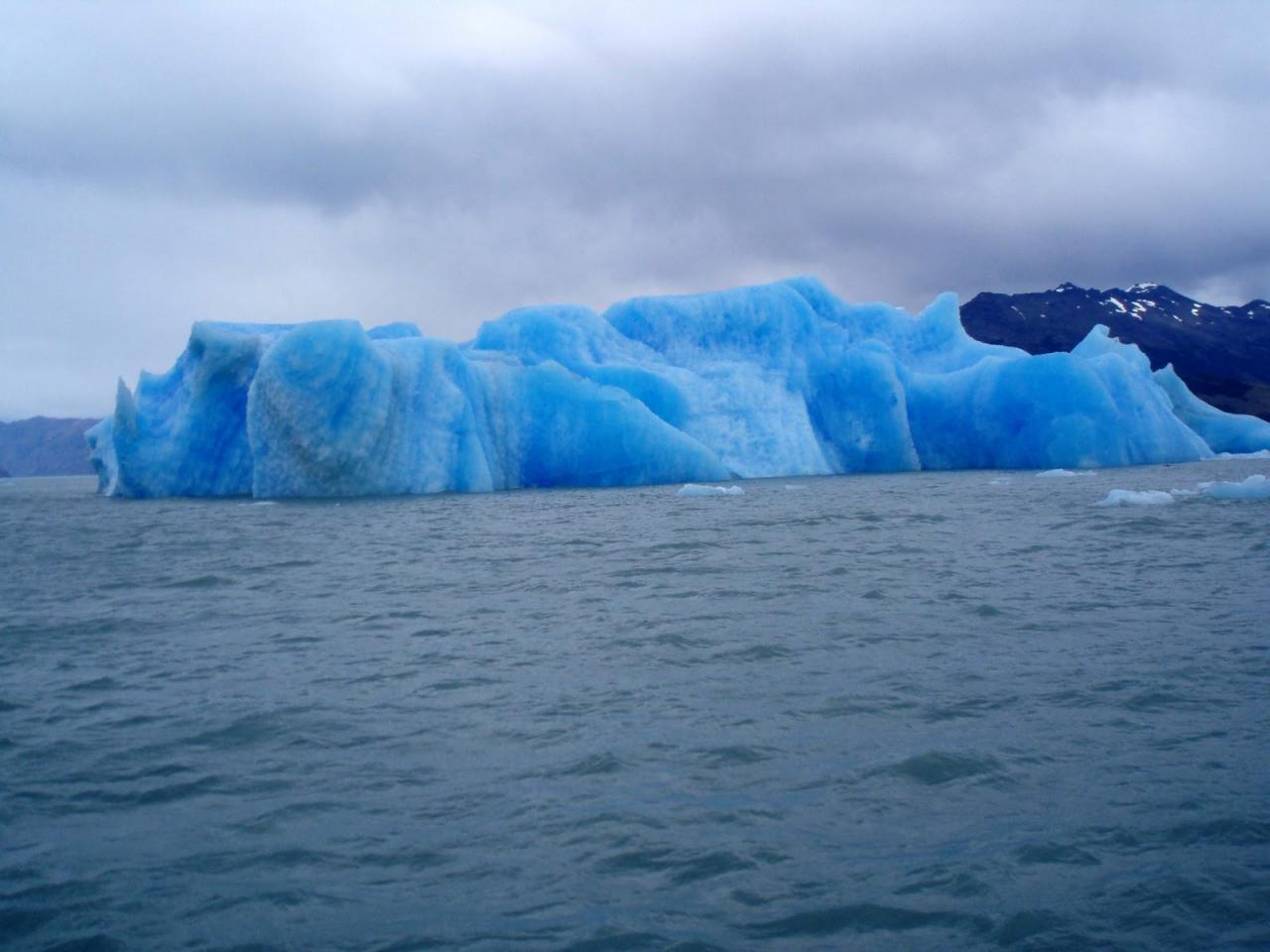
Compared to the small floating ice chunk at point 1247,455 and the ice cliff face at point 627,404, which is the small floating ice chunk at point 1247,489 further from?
the small floating ice chunk at point 1247,455

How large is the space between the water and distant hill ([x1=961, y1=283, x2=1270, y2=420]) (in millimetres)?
99212

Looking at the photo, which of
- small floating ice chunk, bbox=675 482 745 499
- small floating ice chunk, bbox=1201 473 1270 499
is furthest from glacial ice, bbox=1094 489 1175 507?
small floating ice chunk, bbox=675 482 745 499

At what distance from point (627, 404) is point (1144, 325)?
110 m

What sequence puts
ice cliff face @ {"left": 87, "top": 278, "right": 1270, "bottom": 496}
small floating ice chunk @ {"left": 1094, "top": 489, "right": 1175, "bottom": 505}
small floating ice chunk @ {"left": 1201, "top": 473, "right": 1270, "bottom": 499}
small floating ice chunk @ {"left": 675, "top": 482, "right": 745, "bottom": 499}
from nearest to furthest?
small floating ice chunk @ {"left": 1094, "top": 489, "right": 1175, "bottom": 505} → small floating ice chunk @ {"left": 1201, "top": 473, "right": 1270, "bottom": 499} → small floating ice chunk @ {"left": 675, "top": 482, "right": 745, "bottom": 499} → ice cliff face @ {"left": 87, "top": 278, "right": 1270, "bottom": 496}

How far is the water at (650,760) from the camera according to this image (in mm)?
2928

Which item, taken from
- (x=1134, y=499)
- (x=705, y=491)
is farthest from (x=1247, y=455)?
(x=705, y=491)

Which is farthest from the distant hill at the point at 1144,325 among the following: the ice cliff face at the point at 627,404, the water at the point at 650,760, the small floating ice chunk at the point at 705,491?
the water at the point at 650,760

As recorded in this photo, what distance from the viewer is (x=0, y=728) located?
472 cm

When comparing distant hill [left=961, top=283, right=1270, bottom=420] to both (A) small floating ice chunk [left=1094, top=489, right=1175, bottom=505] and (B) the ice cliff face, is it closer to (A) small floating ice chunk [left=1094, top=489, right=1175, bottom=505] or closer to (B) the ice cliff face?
(B) the ice cliff face

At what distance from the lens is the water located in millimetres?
2928

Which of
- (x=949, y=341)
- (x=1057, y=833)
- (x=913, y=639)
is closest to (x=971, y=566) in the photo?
(x=913, y=639)

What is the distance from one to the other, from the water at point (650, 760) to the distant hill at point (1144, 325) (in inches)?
3906

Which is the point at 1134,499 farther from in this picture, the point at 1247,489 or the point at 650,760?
the point at 650,760

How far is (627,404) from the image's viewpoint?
22.1 m
